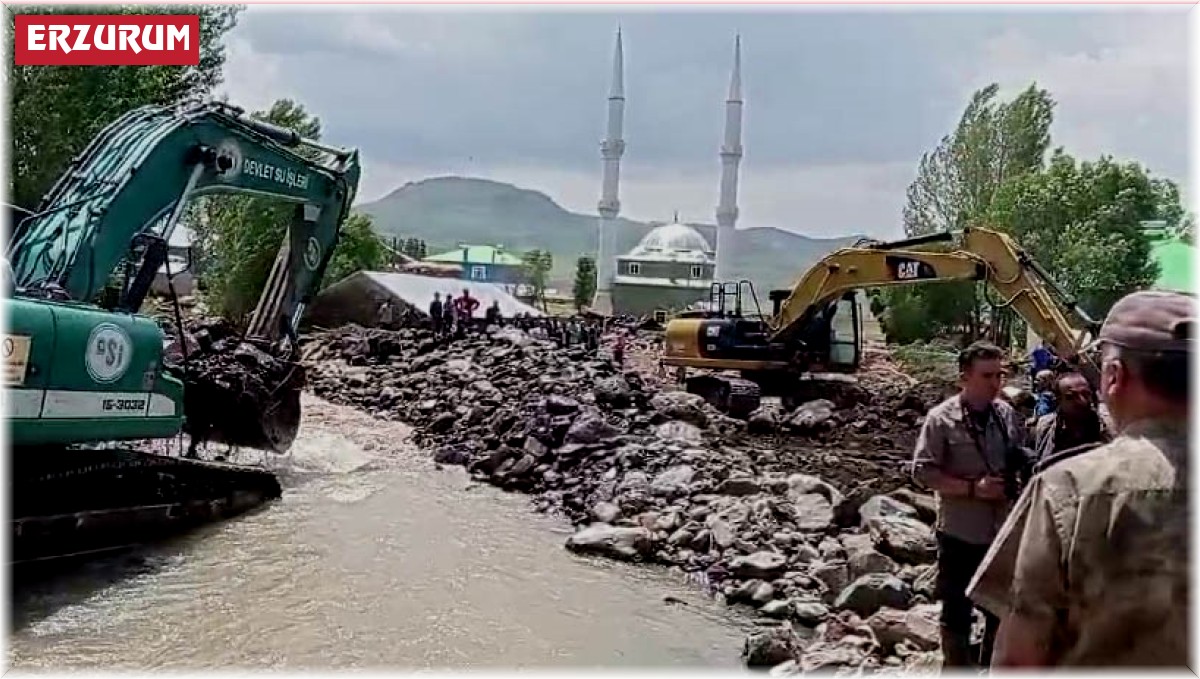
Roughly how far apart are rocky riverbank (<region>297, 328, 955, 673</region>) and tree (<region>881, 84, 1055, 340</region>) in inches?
368

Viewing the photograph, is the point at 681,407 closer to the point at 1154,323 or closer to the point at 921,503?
the point at 921,503

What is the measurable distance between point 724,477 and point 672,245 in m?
52.9

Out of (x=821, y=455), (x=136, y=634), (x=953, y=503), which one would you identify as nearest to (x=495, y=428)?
(x=821, y=455)

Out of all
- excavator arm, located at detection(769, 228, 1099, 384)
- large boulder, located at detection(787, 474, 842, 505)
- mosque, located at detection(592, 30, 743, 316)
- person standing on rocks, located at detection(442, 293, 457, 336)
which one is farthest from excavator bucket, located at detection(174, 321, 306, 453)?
mosque, located at detection(592, 30, 743, 316)

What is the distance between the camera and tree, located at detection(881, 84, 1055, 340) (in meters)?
25.0

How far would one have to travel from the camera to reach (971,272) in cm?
1119

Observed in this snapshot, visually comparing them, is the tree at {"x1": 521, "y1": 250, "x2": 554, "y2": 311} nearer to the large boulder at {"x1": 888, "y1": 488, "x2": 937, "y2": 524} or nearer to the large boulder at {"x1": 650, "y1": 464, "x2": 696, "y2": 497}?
the large boulder at {"x1": 650, "y1": 464, "x2": 696, "y2": 497}

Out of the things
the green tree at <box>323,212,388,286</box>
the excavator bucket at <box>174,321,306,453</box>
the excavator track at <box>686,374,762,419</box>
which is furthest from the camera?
the green tree at <box>323,212,388,286</box>

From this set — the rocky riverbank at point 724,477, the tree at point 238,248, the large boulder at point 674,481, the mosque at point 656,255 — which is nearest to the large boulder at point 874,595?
the rocky riverbank at point 724,477

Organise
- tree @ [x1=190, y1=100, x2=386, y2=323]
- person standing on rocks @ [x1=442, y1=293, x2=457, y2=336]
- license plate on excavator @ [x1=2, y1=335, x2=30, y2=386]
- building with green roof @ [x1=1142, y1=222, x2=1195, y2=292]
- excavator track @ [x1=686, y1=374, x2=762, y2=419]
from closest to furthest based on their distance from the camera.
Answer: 1. license plate on excavator @ [x1=2, y1=335, x2=30, y2=386]
2. excavator track @ [x1=686, y1=374, x2=762, y2=419]
3. building with green roof @ [x1=1142, y1=222, x2=1195, y2=292]
4. person standing on rocks @ [x1=442, y1=293, x2=457, y2=336]
5. tree @ [x1=190, y1=100, x2=386, y2=323]

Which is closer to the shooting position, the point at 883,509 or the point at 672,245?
the point at 883,509

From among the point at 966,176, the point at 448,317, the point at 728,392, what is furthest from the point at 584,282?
the point at 728,392

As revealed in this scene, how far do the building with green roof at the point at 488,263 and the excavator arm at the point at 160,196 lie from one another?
51222mm

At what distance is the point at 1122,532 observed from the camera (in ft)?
5.92
